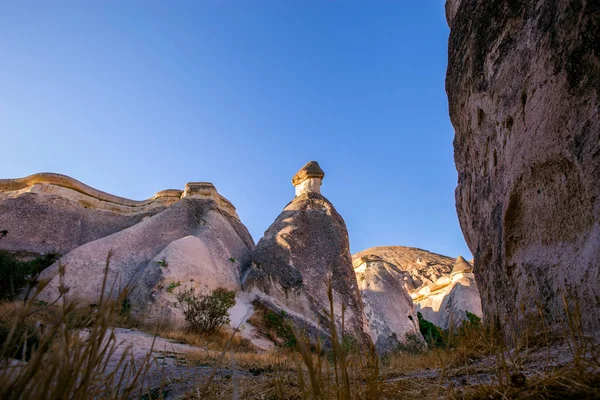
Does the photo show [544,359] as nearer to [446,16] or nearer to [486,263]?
[486,263]

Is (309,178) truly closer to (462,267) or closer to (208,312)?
(208,312)

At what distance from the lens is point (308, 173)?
15.1m

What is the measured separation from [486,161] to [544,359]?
94.4 inches

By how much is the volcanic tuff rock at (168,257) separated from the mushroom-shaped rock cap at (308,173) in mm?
2957

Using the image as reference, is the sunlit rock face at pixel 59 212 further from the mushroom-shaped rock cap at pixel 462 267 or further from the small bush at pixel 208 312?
the mushroom-shaped rock cap at pixel 462 267

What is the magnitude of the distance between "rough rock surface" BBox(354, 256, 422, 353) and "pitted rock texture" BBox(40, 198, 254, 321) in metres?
4.98

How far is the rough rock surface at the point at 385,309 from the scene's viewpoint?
13384 millimetres

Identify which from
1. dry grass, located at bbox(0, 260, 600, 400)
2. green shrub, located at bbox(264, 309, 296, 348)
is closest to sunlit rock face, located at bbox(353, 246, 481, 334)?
green shrub, located at bbox(264, 309, 296, 348)

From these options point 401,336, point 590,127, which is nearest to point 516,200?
point 590,127

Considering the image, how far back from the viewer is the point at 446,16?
5.58 metres

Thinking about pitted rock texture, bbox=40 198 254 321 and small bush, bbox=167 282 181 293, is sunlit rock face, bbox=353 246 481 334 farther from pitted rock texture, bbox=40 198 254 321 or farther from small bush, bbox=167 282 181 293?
small bush, bbox=167 282 181 293

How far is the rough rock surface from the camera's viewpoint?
43.9 ft

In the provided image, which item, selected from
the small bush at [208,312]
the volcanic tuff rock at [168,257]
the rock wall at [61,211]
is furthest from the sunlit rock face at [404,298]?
the rock wall at [61,211]

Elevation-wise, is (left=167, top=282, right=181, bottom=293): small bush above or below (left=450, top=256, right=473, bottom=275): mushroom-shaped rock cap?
below
